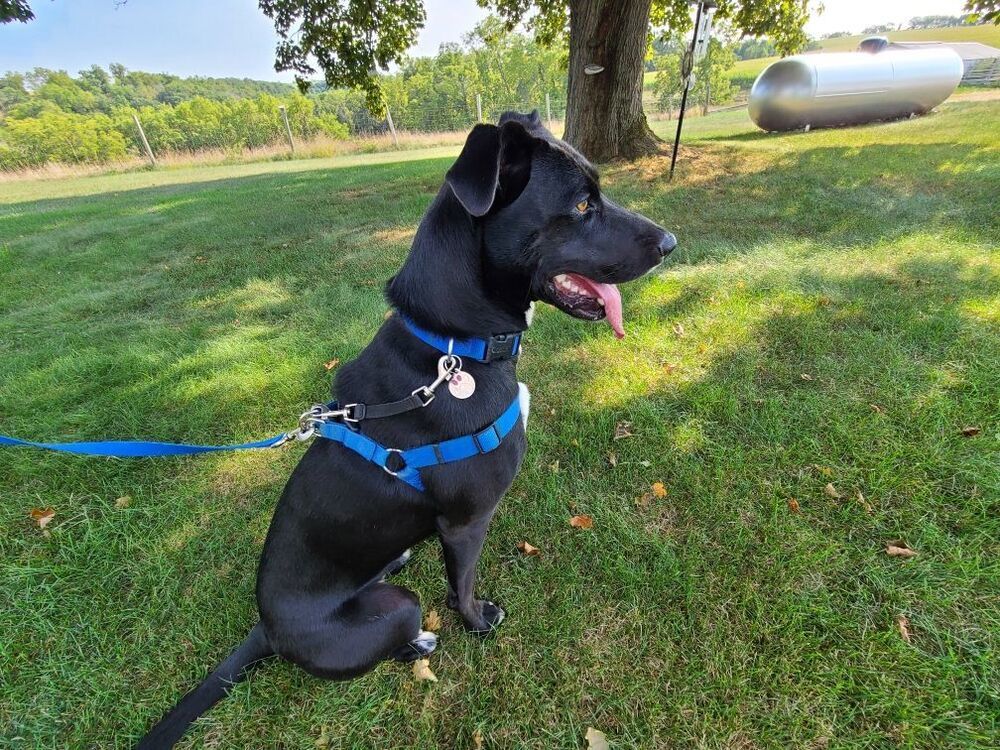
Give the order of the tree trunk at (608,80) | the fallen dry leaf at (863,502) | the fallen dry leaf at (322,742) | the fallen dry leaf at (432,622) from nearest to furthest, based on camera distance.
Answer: the fallen dry leaf at (322,742), the fallen dry leaf at (432,622), the fallen dry leaf at (863,502), the tree trunk at (608,80)

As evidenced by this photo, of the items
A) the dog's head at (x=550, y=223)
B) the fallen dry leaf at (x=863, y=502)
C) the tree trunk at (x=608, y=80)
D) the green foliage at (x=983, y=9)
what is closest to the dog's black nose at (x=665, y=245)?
the dog's head at (x=550, y=223)

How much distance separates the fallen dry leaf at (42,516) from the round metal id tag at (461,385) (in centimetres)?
278

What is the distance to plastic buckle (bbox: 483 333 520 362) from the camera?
1803 mm

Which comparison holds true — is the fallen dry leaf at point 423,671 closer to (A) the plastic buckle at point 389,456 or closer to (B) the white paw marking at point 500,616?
(B) the white paw marking at point 500,616

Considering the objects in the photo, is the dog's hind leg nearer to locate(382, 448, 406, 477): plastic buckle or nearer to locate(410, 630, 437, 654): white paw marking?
locate(410, 630, 437, 654): white paw marking

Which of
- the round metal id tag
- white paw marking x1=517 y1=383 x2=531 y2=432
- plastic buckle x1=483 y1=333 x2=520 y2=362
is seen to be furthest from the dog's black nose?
the round metal id tag

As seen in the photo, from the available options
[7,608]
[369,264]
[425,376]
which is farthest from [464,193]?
[369,264]

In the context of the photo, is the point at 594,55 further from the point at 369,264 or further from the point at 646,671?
the point at 646,671

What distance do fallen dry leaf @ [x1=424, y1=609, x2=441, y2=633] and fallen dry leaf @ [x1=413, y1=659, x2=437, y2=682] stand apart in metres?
0.15

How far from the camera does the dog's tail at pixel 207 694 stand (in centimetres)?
161

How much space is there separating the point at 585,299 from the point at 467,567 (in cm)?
128

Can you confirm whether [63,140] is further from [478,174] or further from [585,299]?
[585,299]

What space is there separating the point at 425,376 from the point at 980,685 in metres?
2.44

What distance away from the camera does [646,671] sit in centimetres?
196
